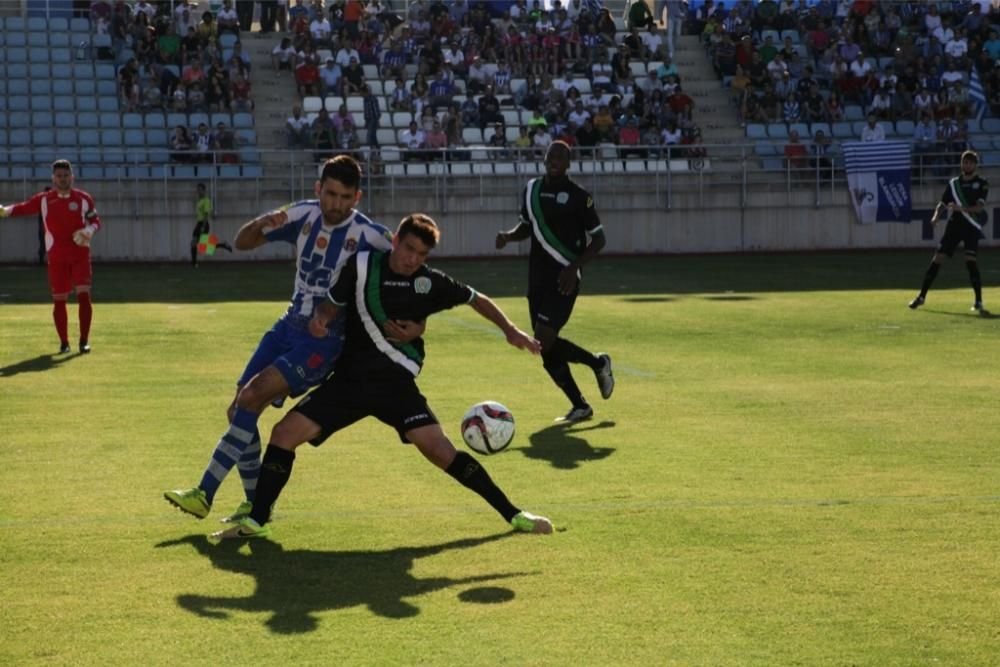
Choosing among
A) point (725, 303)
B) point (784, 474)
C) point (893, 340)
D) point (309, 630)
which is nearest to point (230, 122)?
point (725, 303)

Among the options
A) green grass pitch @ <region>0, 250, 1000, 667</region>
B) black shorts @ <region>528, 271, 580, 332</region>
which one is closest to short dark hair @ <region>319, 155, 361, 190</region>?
green grass pitch @ <region>0, 250, 1000, 667</region>

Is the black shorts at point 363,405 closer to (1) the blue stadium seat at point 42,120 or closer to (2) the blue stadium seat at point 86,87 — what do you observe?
(1) the blue stadium seat at point 42,120

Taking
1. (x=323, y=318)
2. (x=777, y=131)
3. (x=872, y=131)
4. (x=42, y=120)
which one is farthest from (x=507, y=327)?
(x=777, y=131)

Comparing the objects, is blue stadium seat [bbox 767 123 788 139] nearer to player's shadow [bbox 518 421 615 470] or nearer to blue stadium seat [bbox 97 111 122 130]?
blue stadium seat [bbox 97 111 122 130]

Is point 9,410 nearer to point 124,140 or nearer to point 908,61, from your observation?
point 124,140

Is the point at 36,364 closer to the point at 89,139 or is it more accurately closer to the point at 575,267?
the point at 575,267

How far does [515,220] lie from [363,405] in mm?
29637

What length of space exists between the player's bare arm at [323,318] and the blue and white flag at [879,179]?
32.3 m

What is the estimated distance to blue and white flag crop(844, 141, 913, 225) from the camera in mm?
38688

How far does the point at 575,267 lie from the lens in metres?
13.1

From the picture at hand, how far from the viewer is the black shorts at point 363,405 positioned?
8.31 meters

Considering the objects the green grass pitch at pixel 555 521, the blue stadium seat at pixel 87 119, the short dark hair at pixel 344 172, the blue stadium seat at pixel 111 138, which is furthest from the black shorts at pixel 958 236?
the blue stadium seat at pixel 87 119

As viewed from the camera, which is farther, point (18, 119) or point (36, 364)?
point (18, 119)

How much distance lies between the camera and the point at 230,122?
125ft
